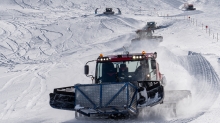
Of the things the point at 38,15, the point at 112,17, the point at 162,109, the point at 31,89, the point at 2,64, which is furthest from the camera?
the point at 38,15

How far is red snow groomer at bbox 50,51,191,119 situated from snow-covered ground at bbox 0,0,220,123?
59cm

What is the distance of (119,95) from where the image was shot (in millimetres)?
10570

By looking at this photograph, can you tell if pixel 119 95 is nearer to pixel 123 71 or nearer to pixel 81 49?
pixel 123 71

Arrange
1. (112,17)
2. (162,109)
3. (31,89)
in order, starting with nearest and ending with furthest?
(162,109) → (31,89) → (112,17)

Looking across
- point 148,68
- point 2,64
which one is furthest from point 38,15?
point 148,68

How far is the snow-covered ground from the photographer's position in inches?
535

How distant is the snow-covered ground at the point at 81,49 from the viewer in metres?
13.6

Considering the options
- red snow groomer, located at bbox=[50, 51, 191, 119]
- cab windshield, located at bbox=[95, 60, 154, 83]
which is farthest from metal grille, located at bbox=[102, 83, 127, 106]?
cab windshield, located at bbox=[95, 60, 154, 83]

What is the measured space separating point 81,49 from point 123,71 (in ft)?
63.3

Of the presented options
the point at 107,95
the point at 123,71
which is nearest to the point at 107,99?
the point at 107,95

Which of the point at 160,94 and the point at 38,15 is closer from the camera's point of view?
the point at 160,94

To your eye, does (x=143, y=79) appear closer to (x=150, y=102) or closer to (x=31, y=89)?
(x=150, y=102)

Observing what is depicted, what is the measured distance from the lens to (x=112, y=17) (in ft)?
152

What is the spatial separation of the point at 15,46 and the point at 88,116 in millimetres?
23242
